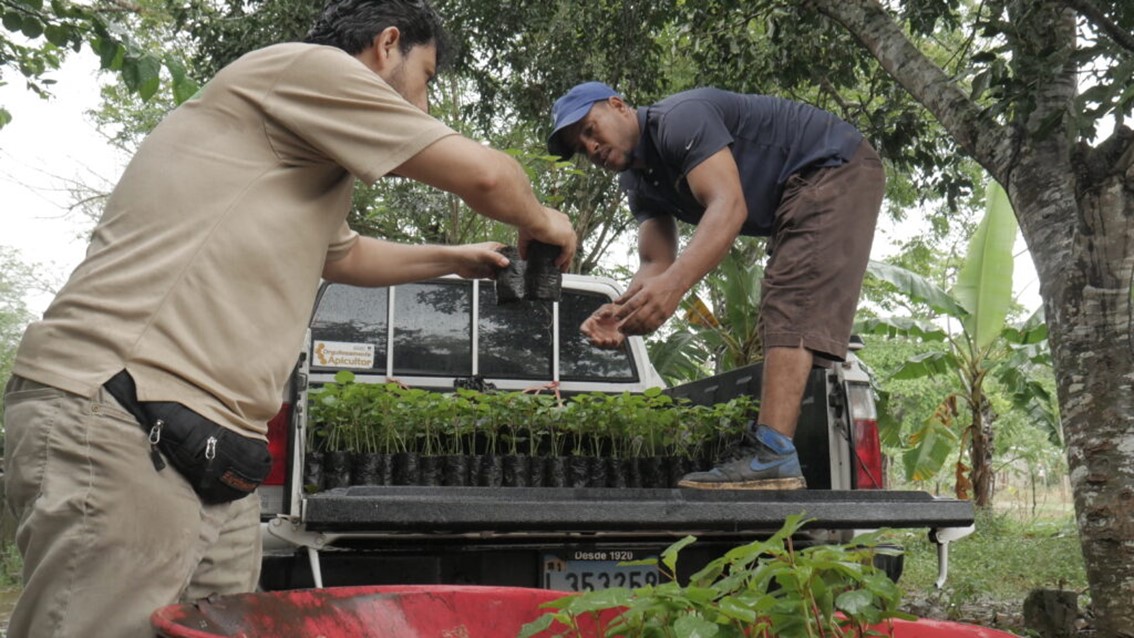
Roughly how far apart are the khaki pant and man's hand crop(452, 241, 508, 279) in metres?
1.07

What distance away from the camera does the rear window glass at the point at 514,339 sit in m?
5.20

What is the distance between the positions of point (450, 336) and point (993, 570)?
790 cm

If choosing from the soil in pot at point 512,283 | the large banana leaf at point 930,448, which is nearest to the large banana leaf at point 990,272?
the large banana leaf at point 930,448

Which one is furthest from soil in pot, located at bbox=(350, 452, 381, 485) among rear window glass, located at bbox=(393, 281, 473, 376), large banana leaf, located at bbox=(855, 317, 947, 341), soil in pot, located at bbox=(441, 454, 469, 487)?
large banana leaf, located at bbox=(855, 317, 947, 341)

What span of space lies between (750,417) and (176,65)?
2.77m

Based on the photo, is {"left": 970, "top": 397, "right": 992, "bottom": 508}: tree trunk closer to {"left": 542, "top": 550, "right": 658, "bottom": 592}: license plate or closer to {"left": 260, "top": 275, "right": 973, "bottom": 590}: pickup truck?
{"left": 260, "top": 275, "right": 973, "bottom": 590}: pickup truck

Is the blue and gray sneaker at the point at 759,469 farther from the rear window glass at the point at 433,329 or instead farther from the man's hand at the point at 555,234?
the rear window glass at the point at 433,329

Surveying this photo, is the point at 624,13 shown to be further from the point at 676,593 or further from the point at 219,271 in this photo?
the point at 676,593

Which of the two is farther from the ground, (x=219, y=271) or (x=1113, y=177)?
(x=1113, y=177)

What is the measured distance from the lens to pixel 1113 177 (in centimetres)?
502

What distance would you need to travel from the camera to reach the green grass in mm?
8734

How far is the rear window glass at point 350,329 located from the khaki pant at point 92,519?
3060 mm

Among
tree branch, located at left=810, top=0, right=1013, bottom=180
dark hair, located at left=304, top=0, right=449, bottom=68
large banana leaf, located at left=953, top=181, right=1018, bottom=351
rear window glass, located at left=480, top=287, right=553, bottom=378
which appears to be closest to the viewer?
dark hair, located at left=304, top=0, right=449, bottom=68

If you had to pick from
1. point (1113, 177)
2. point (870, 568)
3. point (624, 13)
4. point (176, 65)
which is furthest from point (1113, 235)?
point (624, 13)
